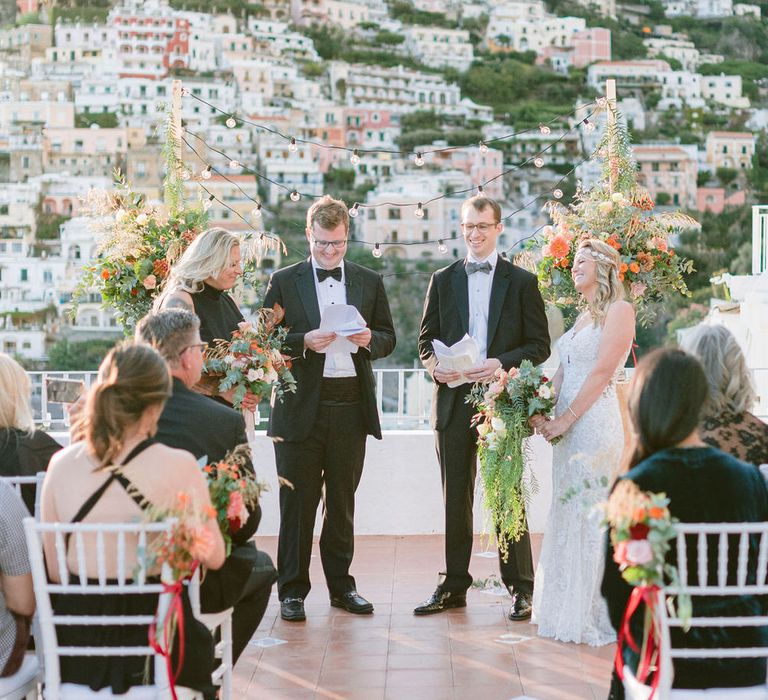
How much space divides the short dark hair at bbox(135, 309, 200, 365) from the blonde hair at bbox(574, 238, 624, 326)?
159 centimetres

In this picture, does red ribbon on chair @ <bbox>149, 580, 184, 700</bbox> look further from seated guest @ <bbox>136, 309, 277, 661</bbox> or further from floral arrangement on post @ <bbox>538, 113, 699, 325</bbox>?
floral arrangement on post @ <bbox>538, 113, 699, 325</bbox>

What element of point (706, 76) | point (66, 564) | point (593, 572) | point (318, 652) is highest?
point (706, 76)

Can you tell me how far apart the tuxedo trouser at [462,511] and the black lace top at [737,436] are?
1.60m

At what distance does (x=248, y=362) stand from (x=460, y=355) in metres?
0.80

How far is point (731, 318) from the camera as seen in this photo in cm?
1948

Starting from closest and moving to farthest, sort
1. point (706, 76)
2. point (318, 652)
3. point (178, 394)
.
A: 1. point (178, 394)
2. point (318, 652)
3. point (706, 76)

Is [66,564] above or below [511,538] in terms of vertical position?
above

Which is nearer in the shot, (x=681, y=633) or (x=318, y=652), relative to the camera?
(x=681, y=633)

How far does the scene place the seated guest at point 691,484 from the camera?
7.36 feet

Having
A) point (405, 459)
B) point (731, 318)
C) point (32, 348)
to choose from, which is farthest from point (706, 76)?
point (405, 459)

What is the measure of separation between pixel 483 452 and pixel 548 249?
982 mm

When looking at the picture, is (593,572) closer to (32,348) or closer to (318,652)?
(318,652)

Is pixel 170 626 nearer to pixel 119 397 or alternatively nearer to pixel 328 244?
pixel 119 397

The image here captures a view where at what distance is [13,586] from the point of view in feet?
7.97
